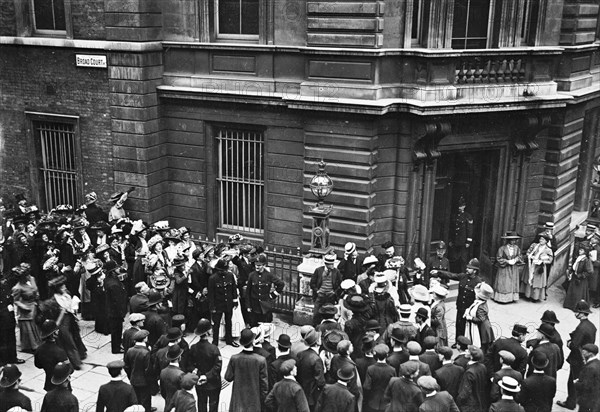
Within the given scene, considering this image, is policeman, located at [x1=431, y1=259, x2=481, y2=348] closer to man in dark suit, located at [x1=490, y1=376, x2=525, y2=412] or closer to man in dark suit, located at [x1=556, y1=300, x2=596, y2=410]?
man in dark suit, located at [x1=556, y1=300, x2=596, y2=410]

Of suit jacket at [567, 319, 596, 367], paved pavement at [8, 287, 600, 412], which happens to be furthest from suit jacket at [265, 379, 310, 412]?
suit jacket at [567, 319, 596, 367]

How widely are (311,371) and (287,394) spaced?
2.54ft

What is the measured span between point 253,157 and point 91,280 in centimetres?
528

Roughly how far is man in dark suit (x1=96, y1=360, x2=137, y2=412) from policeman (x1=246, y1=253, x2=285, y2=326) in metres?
4.47

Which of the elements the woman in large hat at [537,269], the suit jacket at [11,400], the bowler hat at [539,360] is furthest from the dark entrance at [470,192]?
the suit jacket at [11,400]

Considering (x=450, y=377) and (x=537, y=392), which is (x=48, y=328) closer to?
(x=450, y=377)

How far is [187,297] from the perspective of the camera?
13117mm

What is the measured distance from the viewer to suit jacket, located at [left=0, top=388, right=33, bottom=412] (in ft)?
28.3

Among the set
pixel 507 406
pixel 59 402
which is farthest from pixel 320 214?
pixel 59 402

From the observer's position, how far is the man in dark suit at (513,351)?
10.0 m

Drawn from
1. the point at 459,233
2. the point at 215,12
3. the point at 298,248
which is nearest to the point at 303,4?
the point at 215,12

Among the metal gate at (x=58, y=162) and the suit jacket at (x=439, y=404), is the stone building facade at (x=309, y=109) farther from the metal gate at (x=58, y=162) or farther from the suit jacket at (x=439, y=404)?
the suit jacket at (x=439, y=404)

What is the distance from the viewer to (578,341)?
433 inches

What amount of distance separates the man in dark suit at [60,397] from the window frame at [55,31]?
36.2 ft
